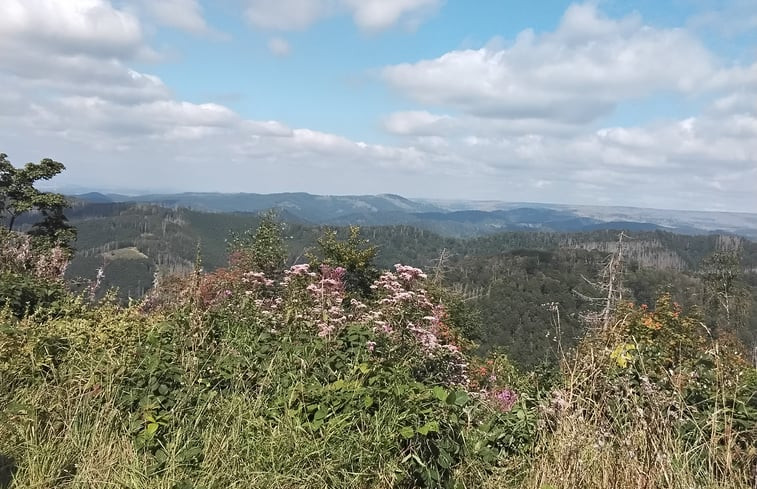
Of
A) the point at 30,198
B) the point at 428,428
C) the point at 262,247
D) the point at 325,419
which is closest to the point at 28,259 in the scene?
the point at 262,247

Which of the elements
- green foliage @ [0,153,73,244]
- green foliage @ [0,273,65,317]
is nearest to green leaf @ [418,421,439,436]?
green foliage @ [0,273,65,317]

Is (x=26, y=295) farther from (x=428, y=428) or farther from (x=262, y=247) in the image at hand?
(x=262, y=247)

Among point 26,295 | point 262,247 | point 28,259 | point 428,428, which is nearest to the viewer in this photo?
point 428,428

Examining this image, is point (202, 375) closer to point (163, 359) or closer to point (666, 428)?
point (163, 359)

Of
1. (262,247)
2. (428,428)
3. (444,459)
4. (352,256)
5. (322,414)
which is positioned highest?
(428,428)

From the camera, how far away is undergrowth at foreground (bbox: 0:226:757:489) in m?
2.76

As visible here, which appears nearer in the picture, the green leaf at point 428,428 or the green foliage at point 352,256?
the green leaf at point 428,428

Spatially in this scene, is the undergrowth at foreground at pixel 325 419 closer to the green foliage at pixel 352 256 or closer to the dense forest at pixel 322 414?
the dense forest at pixel 322 414

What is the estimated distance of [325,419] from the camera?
3.07m

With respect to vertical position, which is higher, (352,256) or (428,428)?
(428,428)

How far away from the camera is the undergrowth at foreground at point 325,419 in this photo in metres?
2.76

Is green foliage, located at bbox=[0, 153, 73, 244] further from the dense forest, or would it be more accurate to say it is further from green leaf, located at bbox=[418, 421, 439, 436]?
green leaf, located at bbox=[418, 421, 439, 436]

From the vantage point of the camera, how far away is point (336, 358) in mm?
3676

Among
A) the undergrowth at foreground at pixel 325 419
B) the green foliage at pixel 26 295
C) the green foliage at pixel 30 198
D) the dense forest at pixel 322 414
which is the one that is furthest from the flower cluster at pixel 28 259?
the green foliage at pixel 30 198
